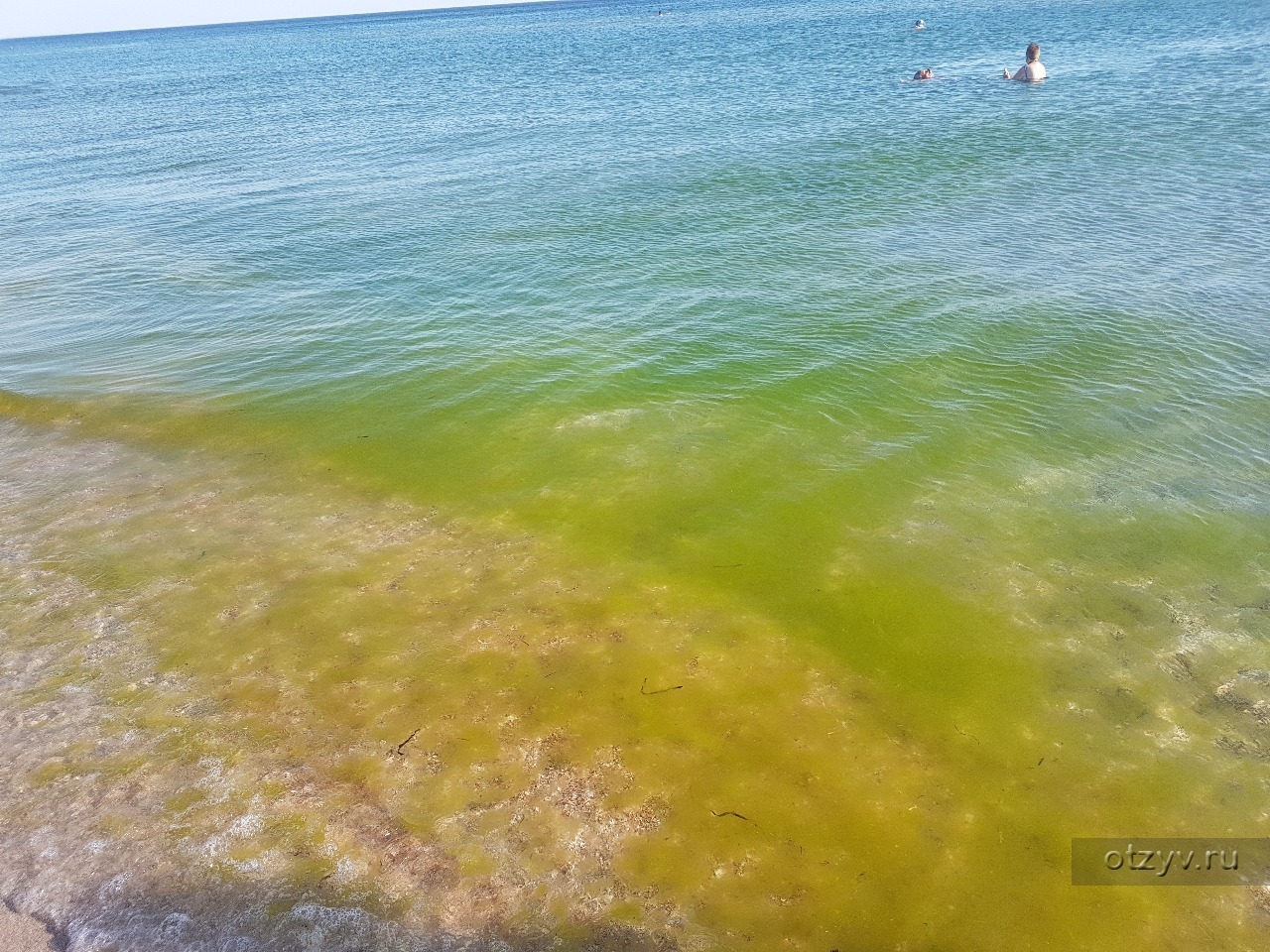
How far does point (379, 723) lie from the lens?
956 centimetres

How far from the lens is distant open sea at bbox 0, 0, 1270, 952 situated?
7875 mm

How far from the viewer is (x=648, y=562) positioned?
12.4 metres

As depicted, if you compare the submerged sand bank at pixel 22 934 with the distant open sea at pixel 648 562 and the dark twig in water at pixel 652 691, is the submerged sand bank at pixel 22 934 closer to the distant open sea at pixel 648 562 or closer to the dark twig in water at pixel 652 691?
the distant open sea at pixel 648 562

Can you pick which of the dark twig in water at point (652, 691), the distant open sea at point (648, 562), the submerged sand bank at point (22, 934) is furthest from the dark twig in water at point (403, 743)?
the submerged sand bank at point (22, 934)

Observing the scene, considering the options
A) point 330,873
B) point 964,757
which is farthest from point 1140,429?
point 330,873

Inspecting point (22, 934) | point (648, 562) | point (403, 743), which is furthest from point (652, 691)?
point (22, 934)

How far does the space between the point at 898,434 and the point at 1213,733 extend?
7.39 meters

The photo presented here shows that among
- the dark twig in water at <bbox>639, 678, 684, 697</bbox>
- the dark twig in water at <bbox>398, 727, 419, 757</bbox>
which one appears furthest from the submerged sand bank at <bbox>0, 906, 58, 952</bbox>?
the dark twig in water at <bbox>639, 678, 684, 697</bbox>

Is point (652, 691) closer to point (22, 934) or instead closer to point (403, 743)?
point (403, 743)

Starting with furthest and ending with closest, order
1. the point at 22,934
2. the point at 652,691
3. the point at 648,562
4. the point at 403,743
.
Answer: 1. the point at 648,562
2. the point at 652,691
3. the point at 403,743
4. the point at 22,934

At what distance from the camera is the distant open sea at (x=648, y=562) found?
7875mm

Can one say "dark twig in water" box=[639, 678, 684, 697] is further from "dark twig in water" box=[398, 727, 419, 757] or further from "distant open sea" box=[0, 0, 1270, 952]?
"dark twig in water" box=[398, 727, 419, 757]

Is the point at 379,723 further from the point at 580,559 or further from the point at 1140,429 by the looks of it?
the point at 1140,429

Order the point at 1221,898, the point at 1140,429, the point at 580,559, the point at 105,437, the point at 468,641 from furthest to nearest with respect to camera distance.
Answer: the point at 105,437 < the point at 1140,429 < the point at 580,559 < the point at 468,641 < the point at 1221,898
